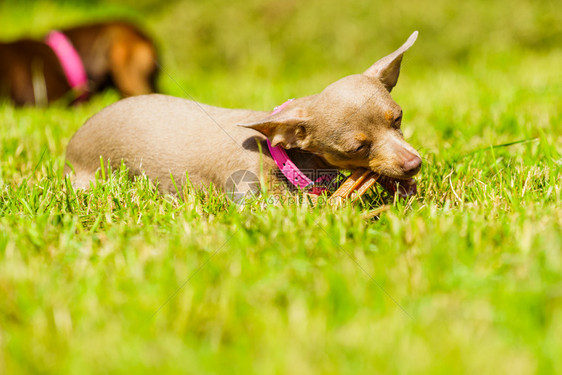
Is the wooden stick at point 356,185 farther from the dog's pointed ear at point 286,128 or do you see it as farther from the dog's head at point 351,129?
the dog's pointed ear at point 286,128

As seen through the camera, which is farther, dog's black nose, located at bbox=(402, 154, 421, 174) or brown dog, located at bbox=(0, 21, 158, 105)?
brown dog, located at bbox=(0, 21, 158, 105)

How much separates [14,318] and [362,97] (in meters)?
1.72

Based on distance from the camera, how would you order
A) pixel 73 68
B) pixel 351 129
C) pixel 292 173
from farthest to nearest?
pixel 73 68 → pixel 292 173 → pixel 351 129

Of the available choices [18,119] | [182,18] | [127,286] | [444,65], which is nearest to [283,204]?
[127,286]

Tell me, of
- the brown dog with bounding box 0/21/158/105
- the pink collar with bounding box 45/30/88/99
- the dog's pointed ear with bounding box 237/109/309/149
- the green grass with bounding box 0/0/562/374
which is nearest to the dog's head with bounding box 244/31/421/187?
the dog's pointed ear with bounding box 237/109/309/149

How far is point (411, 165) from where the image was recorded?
2.54 m

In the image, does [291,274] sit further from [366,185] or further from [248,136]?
[248,136]

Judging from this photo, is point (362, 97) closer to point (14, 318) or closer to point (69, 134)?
point (14, 318)

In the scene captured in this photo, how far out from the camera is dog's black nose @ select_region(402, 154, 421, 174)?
8.32ft

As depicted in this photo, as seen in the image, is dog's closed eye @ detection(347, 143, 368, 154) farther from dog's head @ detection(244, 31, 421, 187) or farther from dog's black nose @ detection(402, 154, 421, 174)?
dog's black nose @ detection(402, 154, 421, 174)

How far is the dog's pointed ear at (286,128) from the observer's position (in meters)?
2.68

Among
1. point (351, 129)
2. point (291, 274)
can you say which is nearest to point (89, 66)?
point (351, 129)

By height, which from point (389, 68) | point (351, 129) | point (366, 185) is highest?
point (389, 68)

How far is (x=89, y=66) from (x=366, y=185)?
4283mm
